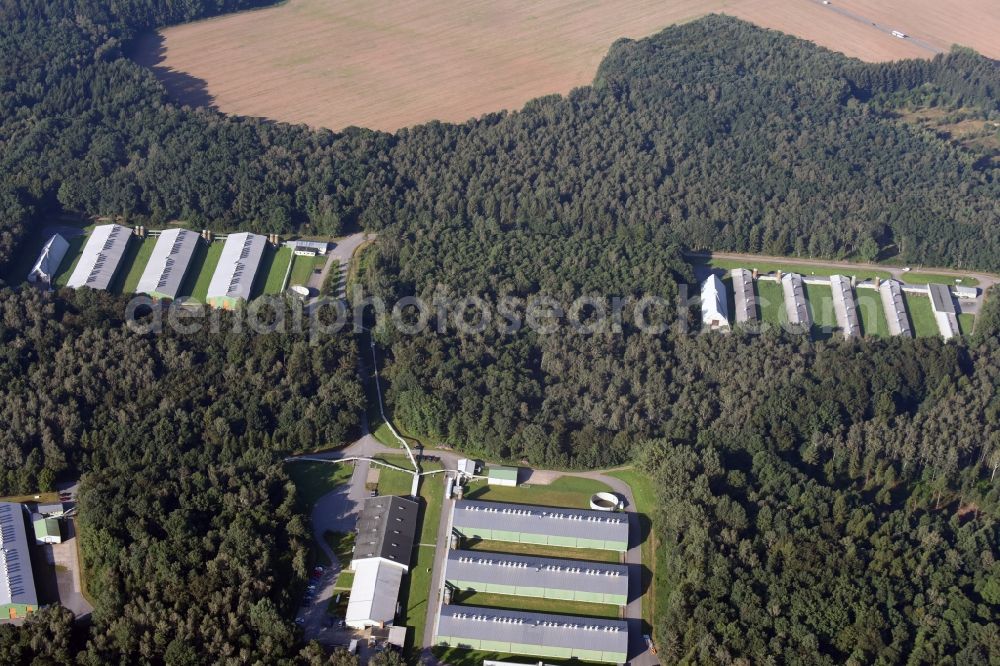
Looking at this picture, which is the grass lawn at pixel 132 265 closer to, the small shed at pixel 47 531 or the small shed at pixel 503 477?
the small shed at pixel 47 531

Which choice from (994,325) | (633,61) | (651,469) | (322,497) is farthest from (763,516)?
(633,61)

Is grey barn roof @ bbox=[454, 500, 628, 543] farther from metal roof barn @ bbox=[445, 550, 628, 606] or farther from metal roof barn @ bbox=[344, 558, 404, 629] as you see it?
metal roof barn @ bbox=[344, 558, 404, 629]

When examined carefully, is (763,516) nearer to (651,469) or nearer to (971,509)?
(651,469)

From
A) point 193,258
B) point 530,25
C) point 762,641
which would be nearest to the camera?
point 762,641

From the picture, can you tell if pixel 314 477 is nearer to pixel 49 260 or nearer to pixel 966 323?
pixel 49 260

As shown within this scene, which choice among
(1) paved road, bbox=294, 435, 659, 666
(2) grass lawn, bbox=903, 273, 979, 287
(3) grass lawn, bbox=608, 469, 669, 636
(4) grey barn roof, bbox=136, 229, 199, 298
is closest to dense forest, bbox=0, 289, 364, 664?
(1) paved road, bbox=294, 435, 659, 666
